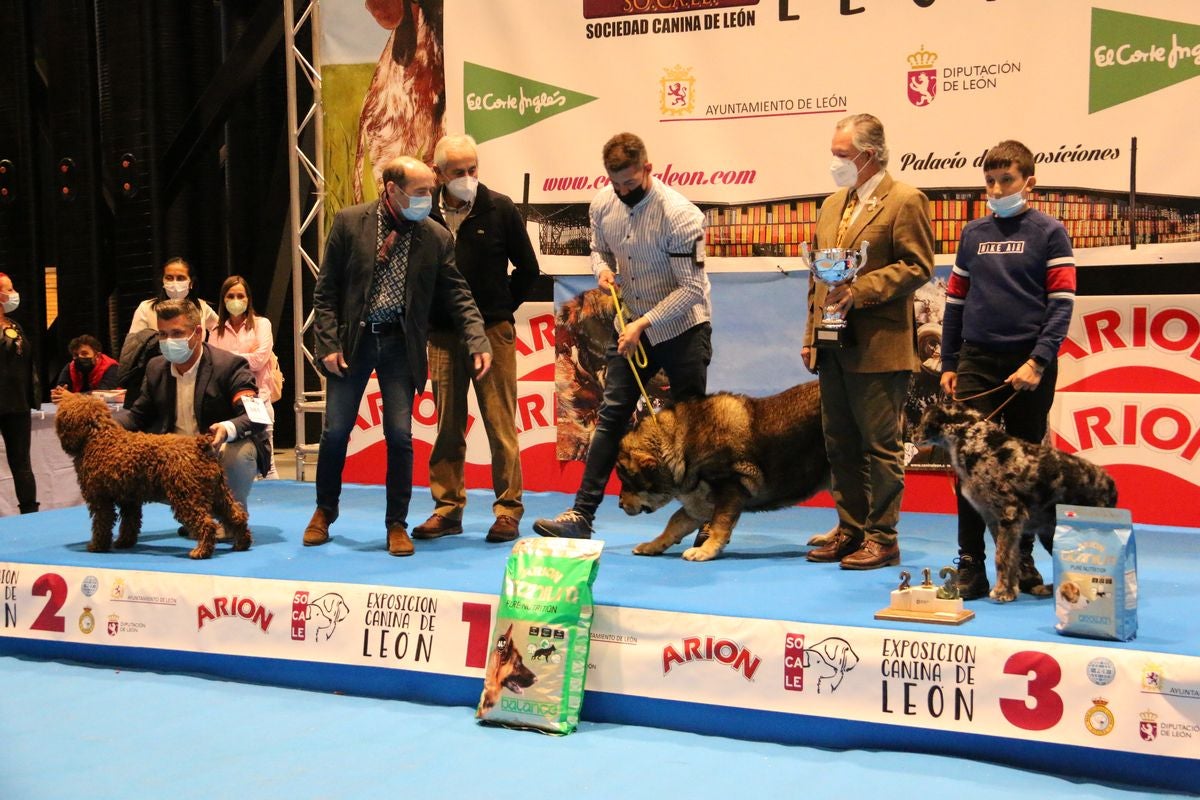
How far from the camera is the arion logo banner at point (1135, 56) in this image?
18.8 feet

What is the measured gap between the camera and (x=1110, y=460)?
6047 mm

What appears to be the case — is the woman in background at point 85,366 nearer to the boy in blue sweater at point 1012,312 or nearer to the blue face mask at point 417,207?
the blue face mask at point 417,207

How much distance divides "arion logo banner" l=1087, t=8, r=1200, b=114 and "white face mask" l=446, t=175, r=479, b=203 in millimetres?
2998

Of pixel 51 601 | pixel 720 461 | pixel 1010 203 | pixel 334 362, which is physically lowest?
pixel 51 601

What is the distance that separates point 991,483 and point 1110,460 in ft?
8.23

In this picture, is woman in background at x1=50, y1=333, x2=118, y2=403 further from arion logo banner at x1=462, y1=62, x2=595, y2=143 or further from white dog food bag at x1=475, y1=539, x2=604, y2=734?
white dog food bag at x1=475, y1=539, x2=604, y2=734

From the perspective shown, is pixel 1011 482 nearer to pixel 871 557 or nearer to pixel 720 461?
pixel 871 557

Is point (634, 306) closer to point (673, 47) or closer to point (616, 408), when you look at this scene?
point (616, 408)

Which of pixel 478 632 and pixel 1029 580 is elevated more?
pixel 1029 580

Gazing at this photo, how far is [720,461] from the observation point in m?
4.75

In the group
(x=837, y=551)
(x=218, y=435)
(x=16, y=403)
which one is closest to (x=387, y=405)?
(x=218, y=435)

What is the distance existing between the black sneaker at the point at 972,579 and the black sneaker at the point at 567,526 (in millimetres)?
1487

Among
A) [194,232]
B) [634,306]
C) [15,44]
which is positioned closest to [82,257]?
[194,232]

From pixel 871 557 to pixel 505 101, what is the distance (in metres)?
3.87
